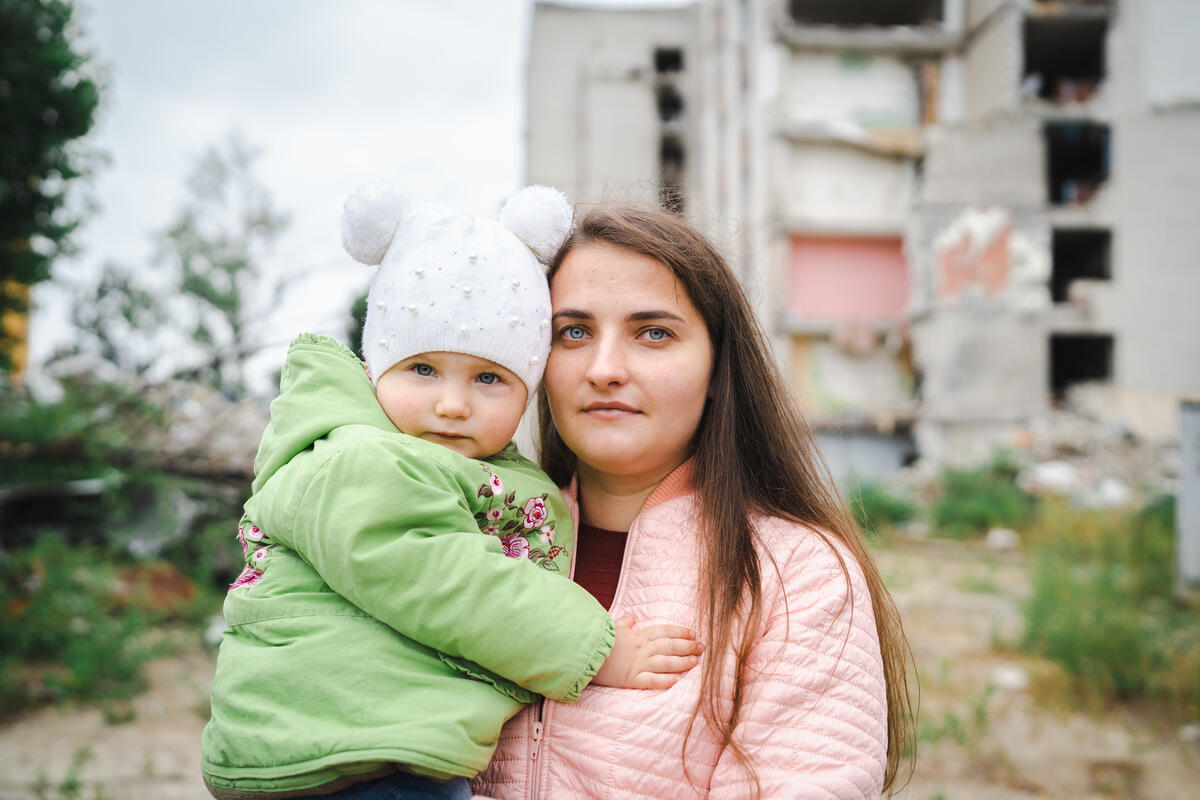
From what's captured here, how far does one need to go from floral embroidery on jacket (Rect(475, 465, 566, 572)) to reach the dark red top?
11cm

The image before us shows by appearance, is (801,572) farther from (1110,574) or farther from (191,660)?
(1110,574)

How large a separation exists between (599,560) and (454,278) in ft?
2.28

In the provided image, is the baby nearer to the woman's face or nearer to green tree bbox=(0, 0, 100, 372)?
the woman's face

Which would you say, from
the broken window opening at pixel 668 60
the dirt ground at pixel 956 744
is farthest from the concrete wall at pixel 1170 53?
the dirt ground at pixel 956 744

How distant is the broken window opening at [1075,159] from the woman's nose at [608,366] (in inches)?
704

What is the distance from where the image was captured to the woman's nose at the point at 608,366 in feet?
5.46

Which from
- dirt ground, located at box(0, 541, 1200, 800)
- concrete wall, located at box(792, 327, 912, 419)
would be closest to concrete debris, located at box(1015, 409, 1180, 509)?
concrete wall, located at box(792, 327, 912, 419)

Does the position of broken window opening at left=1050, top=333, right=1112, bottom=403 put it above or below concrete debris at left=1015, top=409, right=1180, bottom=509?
above

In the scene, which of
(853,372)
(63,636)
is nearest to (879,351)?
(853,372)

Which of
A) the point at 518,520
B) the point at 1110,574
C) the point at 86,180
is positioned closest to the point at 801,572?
the point at 518,520

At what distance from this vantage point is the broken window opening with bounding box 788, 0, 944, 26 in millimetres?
19061

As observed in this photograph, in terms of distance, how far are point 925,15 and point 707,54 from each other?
5447mm

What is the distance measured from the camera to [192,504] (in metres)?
6.11

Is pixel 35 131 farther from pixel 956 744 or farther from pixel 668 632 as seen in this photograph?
pixel 956 744
